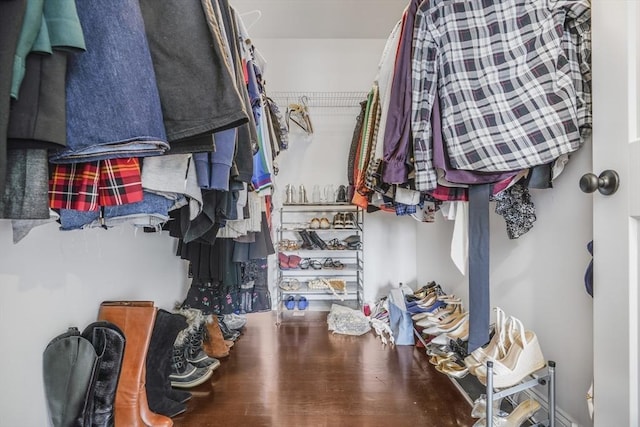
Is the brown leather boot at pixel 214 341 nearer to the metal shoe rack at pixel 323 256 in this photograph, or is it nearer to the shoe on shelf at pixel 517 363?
the metal shoe rack at pixel 323 256

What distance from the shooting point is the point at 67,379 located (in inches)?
41.4

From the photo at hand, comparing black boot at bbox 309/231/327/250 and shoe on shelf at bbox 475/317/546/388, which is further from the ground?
black boot at bbox 309/231/327/250

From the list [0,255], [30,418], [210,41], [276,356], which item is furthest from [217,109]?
[276,356]

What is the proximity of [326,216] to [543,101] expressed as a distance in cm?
197

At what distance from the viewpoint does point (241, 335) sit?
2229mm

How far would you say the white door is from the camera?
0.64m

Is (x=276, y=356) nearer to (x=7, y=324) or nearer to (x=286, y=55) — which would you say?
(x=7, y=324)

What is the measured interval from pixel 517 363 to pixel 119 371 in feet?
4.59

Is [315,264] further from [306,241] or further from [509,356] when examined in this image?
[509,356]

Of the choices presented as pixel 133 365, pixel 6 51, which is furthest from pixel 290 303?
pixel 6 51

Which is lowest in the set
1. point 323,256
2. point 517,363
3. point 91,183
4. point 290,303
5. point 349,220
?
point 290,303

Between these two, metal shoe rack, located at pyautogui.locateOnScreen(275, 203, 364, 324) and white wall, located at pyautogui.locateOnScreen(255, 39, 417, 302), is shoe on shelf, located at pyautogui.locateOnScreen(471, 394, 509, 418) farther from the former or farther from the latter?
white wall, located at pyautogui.locateOnScreen(255, 39, 417, 302)

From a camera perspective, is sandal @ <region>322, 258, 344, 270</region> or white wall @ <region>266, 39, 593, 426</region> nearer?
white wall @ <region>266, 39, 593, 426</region>

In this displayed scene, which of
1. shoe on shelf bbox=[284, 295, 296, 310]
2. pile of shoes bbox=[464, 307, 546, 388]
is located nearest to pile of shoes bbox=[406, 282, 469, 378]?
pile of shoes bbox=[464, 307, 546, 388]
